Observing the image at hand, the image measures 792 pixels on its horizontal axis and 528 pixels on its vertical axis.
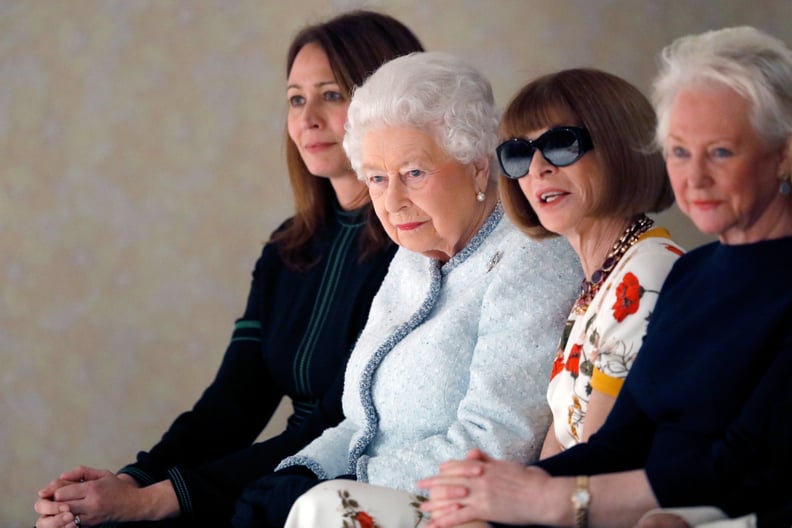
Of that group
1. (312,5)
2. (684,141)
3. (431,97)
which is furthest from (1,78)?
(684,141)

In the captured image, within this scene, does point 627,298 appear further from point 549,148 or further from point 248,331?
point 248,331

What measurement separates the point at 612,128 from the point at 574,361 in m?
0.44

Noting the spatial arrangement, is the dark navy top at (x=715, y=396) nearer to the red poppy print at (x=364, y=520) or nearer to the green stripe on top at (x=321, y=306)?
the red poppy print at (x=364, y=520)

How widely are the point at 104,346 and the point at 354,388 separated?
2152mm

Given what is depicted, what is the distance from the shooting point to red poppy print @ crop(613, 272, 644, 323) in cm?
204

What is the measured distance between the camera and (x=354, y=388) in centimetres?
267

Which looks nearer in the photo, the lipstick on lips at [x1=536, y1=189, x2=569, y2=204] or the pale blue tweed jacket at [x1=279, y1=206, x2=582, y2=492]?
the lipstick on lips at [x1=536, y1=189, x2=569, y2=204]

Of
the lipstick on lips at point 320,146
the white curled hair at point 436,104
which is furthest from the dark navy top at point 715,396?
the lipstick on lips at point 320,146

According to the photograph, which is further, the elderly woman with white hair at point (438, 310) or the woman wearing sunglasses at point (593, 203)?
the elderly woman with white hair at point (438, 310)

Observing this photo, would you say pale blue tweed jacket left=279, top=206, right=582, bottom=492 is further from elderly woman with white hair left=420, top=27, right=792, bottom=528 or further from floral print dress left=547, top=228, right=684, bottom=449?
elderly woman with white hair left=420, top=27, right=792, bottom=528

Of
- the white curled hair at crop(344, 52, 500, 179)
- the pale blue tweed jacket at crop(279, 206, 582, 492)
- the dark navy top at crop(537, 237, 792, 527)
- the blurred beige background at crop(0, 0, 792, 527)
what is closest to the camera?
the dark navy top at crop(537, 237, 792, 527)

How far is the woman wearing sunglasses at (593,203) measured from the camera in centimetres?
206

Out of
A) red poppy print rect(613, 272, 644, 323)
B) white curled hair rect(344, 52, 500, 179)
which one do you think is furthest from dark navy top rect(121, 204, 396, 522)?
red poppy print rect(613, 272, 644, 323)

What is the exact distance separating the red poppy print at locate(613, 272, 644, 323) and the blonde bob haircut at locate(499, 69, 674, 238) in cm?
17
